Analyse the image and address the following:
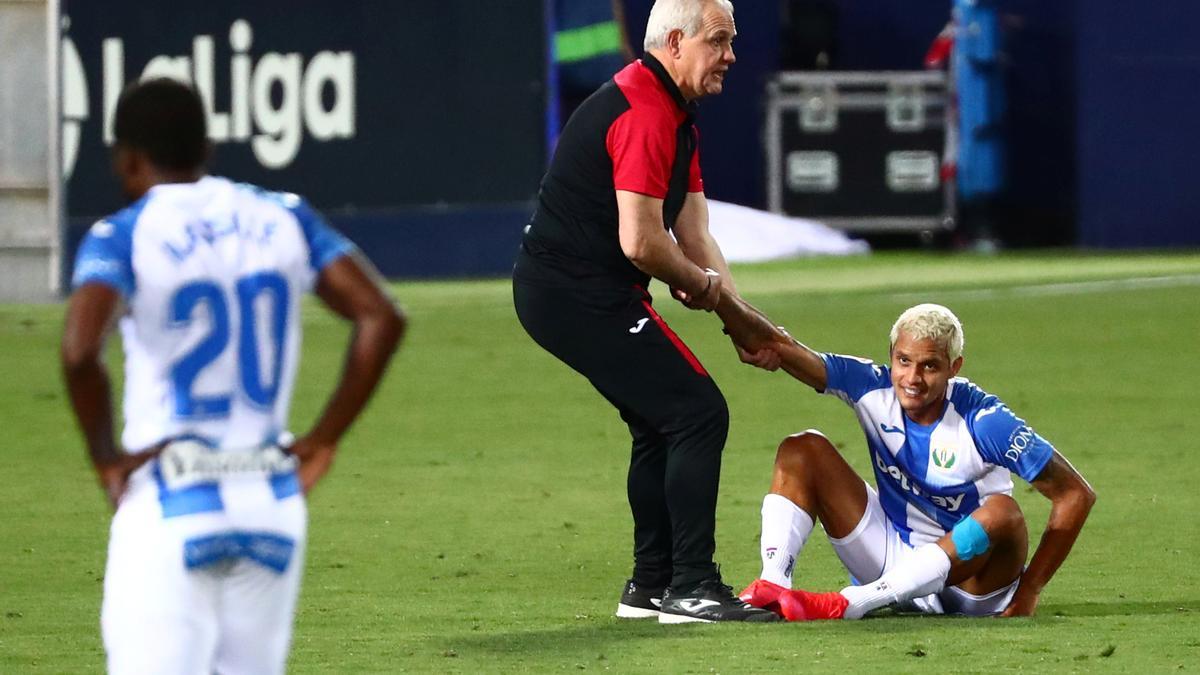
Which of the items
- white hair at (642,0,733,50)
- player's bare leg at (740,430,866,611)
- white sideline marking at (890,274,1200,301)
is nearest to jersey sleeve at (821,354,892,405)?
player's bare leg at (740,430,866,611)

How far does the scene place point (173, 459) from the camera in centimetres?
373

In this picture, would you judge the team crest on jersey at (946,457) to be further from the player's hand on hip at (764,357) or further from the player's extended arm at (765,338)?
the player's hand on hip at (764,357)

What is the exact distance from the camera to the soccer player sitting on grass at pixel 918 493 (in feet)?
21.4

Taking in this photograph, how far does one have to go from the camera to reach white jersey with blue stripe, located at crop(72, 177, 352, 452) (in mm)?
3740

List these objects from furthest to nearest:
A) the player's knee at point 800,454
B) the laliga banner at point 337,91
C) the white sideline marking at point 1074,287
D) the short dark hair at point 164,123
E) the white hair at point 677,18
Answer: the white sideline marking at point 1074,287
the laliga banner at point 337,91
the player's knee at point 800,454
the white hair at point 677,18
the short dark hair at point 164,123

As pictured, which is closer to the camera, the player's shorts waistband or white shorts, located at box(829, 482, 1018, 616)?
the player's shorts waistband

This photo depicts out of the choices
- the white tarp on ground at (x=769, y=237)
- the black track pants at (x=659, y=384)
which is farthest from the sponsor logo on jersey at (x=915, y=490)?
the white tarp on ground at (x=769, y=237)

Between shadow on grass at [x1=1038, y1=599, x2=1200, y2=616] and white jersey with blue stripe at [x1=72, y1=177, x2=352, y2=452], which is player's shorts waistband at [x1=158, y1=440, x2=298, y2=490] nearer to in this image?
white jersey with blue stripe at [x1=72, y1=177, x2=352, y2=452]

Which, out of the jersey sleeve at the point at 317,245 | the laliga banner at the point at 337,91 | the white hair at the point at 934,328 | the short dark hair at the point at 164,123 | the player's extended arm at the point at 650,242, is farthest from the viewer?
the laliga banner at the point at 337,91

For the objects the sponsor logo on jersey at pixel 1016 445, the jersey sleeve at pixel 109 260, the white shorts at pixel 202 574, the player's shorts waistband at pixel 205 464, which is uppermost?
the jersey sleeve at pixel 109 260

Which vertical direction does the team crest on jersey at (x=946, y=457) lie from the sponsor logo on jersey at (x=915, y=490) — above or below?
above

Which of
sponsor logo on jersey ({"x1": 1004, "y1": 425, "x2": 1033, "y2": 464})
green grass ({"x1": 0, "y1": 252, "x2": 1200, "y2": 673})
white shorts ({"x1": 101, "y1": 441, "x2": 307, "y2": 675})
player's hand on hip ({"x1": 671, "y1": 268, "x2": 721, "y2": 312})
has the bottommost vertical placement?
green grass ({"x1": 0, "y1": 252, "x2": 1200, "y2": 673})

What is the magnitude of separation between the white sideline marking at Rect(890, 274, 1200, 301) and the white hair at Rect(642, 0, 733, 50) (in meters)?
11.5

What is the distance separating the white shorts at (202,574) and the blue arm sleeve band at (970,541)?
121 inches
